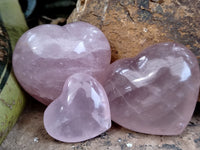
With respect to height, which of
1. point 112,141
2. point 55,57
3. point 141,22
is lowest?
point 112,141

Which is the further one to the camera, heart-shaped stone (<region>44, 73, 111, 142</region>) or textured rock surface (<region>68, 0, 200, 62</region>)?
textured rock surface (<region>68, 0, 200, 62</region>)

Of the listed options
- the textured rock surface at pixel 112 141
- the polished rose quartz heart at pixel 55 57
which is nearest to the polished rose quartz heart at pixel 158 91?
the textured rock surface at pixel 112 141

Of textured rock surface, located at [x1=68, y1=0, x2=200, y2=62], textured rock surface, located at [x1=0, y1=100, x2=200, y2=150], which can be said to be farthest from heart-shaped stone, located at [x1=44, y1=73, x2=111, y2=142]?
textured rock surface, located at [x1=68, y1=0, x2=200, y2=62]

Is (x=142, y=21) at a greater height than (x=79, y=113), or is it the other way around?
(x=142, y=21)

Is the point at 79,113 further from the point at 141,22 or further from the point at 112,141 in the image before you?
the point at 141,22

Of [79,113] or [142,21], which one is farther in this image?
[142,21]

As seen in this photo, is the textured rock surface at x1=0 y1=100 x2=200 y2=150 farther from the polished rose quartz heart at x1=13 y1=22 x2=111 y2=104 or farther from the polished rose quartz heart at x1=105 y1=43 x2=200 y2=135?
the polished rose quartz heart at x1=13 y1=22 x2=111 y2=104

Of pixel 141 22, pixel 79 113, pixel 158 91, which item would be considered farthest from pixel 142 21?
pixel 79 113
